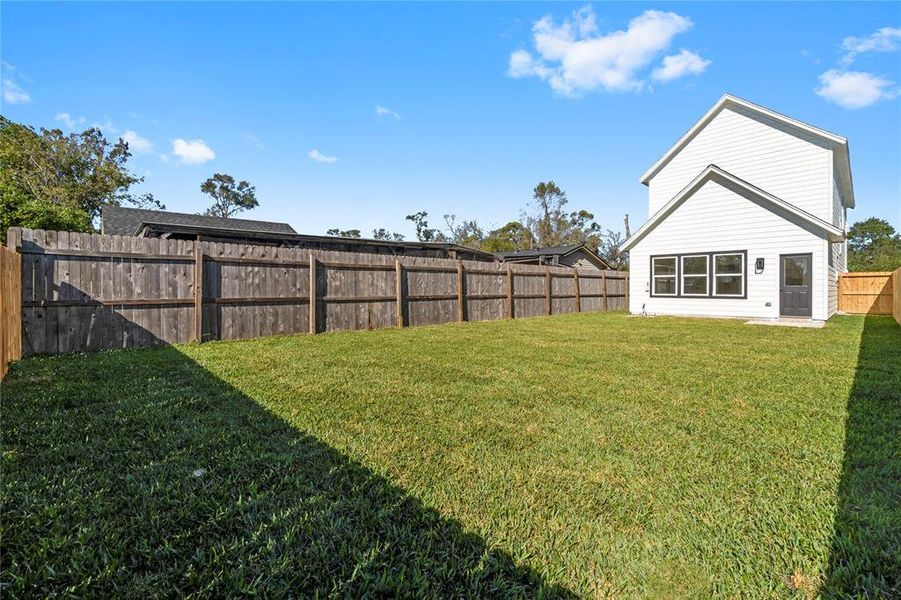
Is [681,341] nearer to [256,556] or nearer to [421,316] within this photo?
[421,316]

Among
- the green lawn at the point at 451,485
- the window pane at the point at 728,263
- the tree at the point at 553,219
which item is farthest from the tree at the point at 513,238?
the green lawn at the point at 451,485

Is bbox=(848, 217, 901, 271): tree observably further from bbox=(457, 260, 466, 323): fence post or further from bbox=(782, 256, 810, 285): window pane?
bbox=(457, 260, 466, 323): fence post

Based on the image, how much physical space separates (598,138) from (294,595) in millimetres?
19627

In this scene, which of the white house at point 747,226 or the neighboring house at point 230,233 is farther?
the neighboring house at point 230,233

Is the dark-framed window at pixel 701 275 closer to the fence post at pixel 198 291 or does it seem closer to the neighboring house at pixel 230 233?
the neighboring house at pixel 230 233

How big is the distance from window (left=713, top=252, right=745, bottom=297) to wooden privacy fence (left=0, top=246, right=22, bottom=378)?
15.5 metres

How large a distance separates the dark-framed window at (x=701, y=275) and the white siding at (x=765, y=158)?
291 cm

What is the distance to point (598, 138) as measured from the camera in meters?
17.7

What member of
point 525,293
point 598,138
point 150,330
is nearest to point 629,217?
point 598,138

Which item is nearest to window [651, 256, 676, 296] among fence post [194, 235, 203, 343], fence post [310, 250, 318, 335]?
fence post [310, 250, 318, 335]

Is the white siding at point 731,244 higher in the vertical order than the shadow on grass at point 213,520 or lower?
higher

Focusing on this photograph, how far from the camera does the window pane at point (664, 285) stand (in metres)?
13.4

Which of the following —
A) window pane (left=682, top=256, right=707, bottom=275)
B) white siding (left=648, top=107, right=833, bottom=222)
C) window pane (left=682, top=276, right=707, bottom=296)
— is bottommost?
window pane (left=682, top=276, right=707, bottom=296)

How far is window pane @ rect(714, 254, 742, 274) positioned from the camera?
12.1 meters
